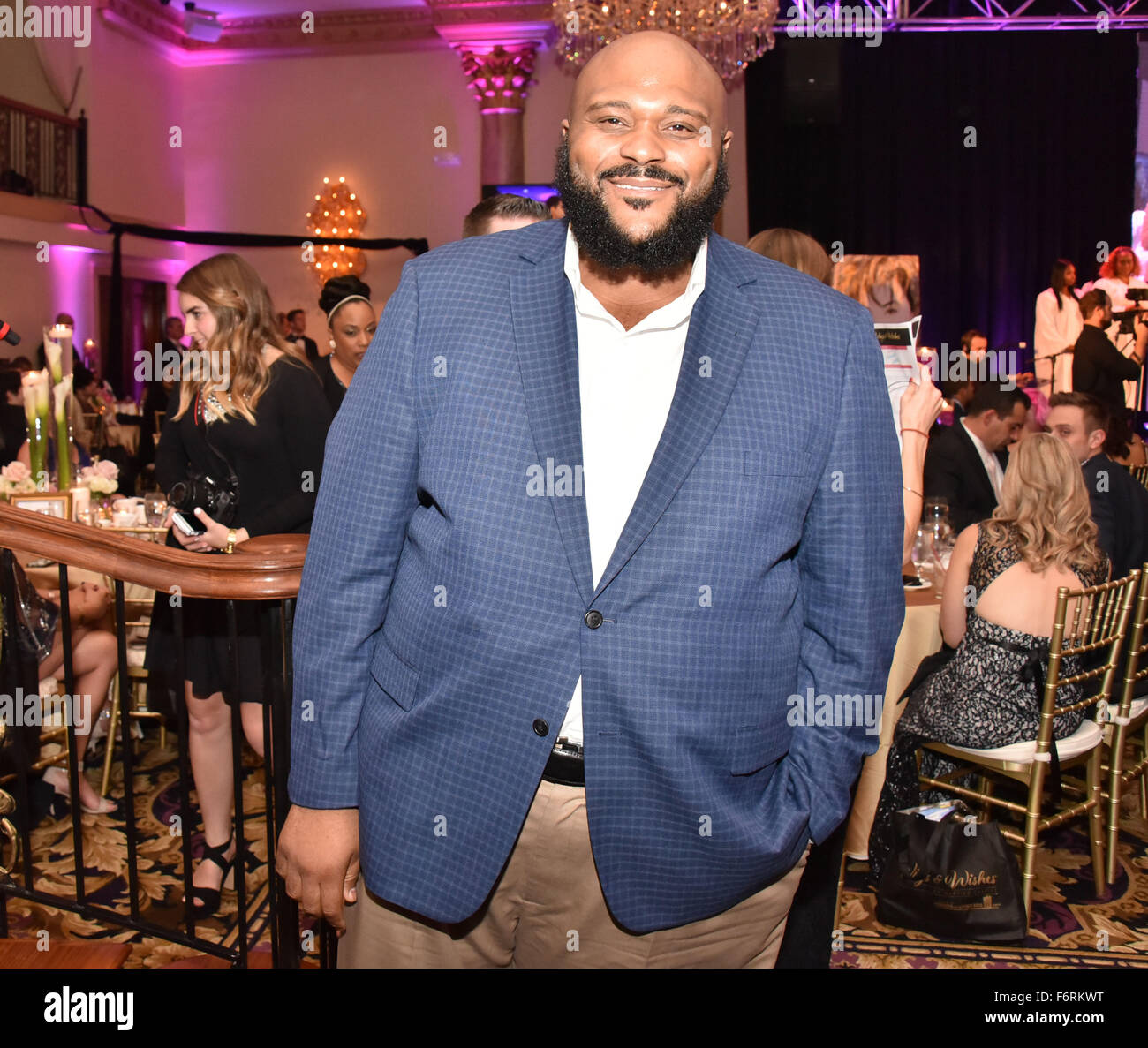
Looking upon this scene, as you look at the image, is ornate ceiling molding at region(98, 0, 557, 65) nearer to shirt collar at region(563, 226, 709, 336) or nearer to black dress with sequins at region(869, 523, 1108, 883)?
black dress with sequins at region(869, 523, 1108, 883)

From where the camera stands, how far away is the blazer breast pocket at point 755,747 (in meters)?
1.34

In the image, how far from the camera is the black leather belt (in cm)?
135

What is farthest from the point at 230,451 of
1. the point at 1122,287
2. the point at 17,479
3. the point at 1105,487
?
the point at 1122,287

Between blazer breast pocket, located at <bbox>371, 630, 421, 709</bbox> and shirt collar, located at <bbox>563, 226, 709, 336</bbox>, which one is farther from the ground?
shirt collar, located at <bbox>563, 226, 709, 336</bbox>

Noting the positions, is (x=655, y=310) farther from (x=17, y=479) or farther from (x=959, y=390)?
(x=959, y=390)

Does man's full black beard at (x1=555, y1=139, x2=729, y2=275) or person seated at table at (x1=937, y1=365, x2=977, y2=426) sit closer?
man's full black beard at (x1=555, y1=139, x2=729, y2=275)

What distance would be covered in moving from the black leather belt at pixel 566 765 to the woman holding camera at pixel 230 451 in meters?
1.58

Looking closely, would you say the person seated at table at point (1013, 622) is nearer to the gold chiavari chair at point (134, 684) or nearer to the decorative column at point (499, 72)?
the gold chiavari chair at point (134, 684)

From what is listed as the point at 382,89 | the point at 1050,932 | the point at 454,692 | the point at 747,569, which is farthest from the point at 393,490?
the point at 382,89

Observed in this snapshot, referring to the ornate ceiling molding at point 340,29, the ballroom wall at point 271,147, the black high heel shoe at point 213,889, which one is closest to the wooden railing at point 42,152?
the ballroom wall at point 271,147

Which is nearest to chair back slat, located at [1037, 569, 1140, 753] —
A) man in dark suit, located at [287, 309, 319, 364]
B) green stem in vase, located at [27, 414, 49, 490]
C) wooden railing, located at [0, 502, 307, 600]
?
wooden railing, located at [0, 502, 307, 600]

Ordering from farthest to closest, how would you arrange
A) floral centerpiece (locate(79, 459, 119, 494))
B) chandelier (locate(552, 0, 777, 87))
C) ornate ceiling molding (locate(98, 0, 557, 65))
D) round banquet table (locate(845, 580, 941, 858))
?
ornate ceiling molding (locate(98, 0, 557, 65)), chandelier (locate(552, 0, 777, 87)), floral centerpiece (locate(79, 459, 119, 494)), round banquet table (locate(845, 580, 941, 858))
